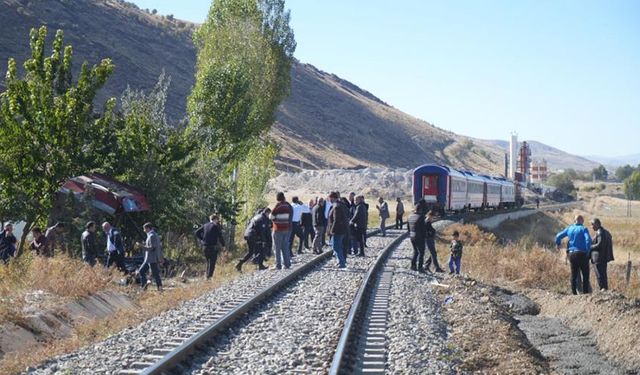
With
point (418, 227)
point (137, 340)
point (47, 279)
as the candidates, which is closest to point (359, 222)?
point (418, 227)

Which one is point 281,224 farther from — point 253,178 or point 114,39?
point 114,39

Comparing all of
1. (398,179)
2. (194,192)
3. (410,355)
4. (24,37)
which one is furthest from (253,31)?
(24,37)

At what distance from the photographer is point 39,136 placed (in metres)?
23.0

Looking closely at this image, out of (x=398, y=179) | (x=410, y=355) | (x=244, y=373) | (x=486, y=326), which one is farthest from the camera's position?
(x=398, y=179)

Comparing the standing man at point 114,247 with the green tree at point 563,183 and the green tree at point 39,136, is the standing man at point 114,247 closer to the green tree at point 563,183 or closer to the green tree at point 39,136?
the green tree at point 39,136

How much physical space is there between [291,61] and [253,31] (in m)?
2.92

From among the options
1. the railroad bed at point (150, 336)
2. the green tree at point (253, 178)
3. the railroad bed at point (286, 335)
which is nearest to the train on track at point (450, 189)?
the green tree at point (253, 178)

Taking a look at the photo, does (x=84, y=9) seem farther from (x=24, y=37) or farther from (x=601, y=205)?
(x=601, y=205)

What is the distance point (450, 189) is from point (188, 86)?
2682 inches

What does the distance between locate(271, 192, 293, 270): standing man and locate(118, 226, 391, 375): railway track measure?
7.72 feet

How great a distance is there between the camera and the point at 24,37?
8606 cm

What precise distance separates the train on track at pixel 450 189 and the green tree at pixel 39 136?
1872 centimetres

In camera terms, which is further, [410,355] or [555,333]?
[555,333]

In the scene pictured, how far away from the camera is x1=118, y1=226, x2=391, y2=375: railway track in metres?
8.80
